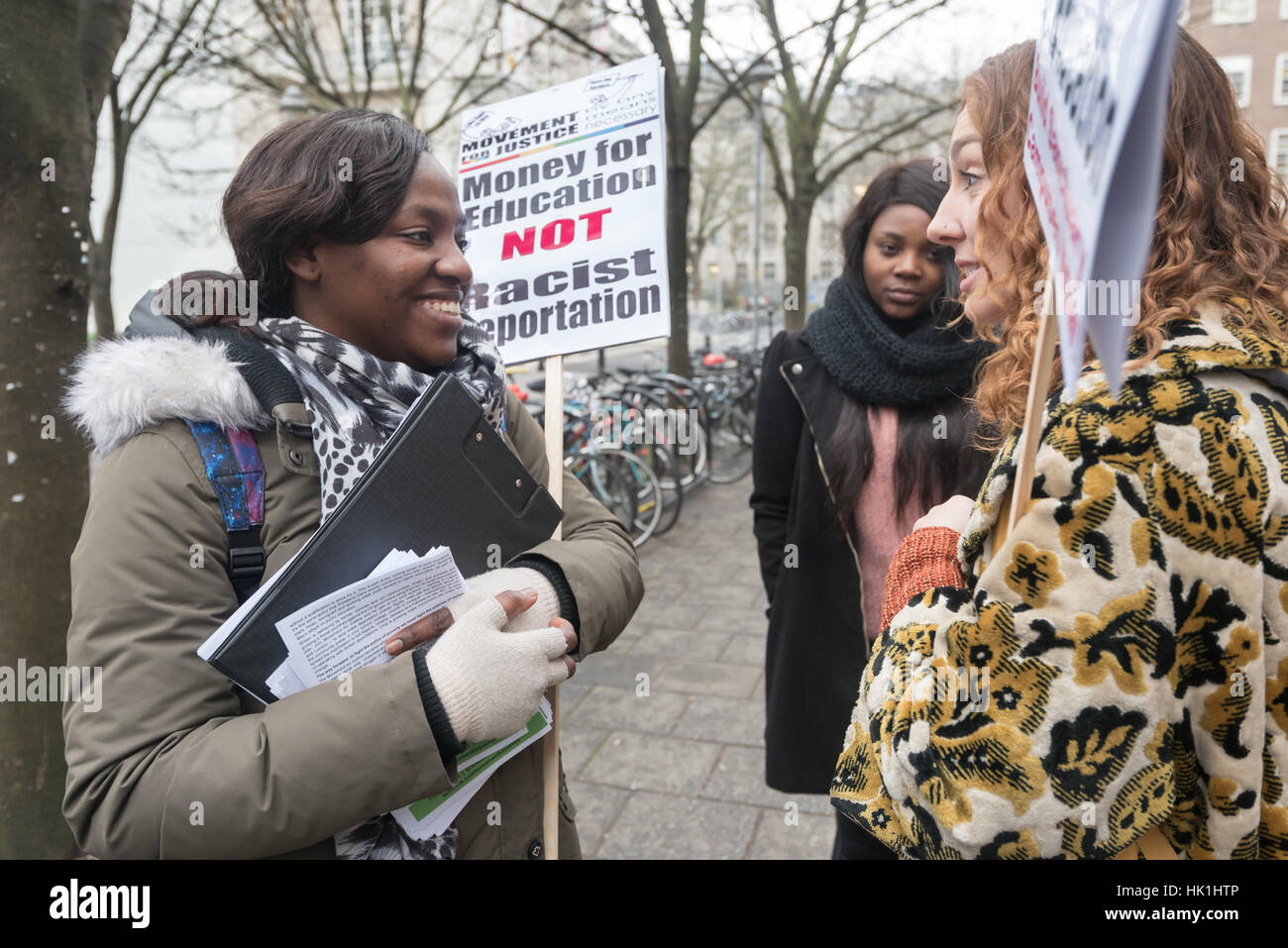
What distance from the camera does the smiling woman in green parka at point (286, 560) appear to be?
117 centimetres

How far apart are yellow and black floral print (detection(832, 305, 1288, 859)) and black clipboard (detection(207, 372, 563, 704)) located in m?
0.79

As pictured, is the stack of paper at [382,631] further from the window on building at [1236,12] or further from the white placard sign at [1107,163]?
the window on building at [1236,12]

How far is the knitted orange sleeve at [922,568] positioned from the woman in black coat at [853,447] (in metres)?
1.01

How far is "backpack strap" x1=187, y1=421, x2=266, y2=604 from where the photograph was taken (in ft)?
4.28

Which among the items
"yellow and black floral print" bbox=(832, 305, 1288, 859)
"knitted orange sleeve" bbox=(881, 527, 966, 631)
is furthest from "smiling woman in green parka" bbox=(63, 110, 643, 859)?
"yellow and black floral print" bbox=(832, 305, 1288, 859)

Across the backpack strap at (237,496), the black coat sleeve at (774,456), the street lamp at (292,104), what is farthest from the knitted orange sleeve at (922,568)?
the street lamp at (292,104)

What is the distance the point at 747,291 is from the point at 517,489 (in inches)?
2450

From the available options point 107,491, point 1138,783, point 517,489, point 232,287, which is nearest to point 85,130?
point 232,287

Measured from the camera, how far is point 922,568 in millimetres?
1371

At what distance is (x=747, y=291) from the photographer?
203 ft

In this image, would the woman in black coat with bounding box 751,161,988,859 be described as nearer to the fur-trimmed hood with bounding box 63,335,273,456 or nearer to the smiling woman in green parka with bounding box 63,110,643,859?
the smiling woman in green parka with bounding box 63,110,643,859

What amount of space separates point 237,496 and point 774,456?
1699 mm

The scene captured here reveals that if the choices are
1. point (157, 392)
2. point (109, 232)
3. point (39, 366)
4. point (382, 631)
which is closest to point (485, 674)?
point (382, 631)

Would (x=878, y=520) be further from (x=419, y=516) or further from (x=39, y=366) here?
(x=39, y=366)
